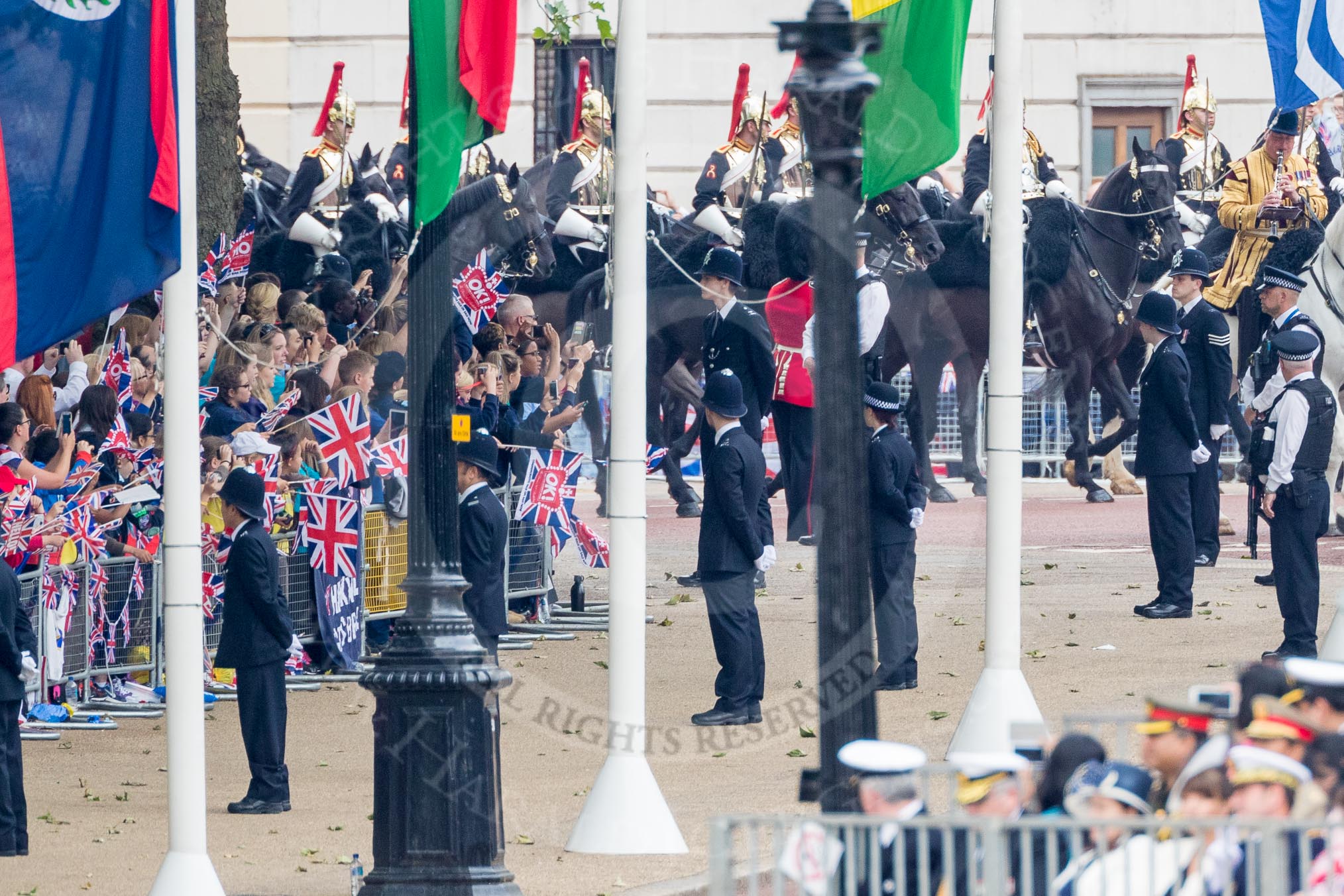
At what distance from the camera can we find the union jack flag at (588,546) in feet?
52.7

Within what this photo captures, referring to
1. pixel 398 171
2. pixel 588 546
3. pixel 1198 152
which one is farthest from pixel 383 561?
pixel 1198 152

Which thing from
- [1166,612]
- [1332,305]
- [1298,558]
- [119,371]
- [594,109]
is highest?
[594,109]

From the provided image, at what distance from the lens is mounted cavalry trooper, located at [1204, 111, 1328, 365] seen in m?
18.7

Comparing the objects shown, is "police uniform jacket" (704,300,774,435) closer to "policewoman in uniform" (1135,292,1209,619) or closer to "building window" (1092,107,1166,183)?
"policewoman in uniform" (1135,292,1209,619)

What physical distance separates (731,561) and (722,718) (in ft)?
2.54

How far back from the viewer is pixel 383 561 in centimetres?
1502

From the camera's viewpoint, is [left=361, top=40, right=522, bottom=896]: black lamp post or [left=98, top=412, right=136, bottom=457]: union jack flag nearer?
[left=361, top=40, right=522, bottom=896]: black lamp post

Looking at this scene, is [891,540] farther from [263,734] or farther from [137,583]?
[137,583]

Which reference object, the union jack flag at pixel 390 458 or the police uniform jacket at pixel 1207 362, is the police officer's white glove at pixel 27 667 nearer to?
the union jack flag at pixel 390 458

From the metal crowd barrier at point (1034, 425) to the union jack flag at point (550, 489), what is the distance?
316 inches

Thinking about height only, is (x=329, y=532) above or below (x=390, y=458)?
below

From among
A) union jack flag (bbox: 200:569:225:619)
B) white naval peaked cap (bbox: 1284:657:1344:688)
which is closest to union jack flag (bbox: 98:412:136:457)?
union jack flag (bbox: 200:569:225:619)

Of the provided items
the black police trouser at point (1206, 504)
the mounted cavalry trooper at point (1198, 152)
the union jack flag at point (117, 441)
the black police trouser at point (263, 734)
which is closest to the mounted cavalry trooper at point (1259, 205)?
the black police trouser at point (1206, 504)

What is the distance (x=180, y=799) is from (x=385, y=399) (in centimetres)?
828
